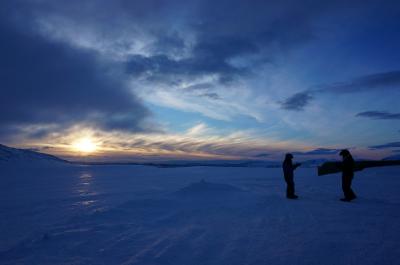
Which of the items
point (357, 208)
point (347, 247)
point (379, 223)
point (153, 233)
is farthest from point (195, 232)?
point (357, 208)

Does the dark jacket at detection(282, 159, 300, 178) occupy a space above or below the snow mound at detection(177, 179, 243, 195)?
above

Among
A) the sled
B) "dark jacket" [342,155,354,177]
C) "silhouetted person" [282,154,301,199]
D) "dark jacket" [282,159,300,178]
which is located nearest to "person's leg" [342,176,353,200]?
"dark jacket" [342,155,354,177]

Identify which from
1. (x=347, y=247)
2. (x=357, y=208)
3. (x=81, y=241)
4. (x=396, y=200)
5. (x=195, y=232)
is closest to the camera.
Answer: (x=347, y=247)

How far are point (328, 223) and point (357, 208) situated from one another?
268 centimetres

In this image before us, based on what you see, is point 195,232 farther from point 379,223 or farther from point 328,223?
point 379,223

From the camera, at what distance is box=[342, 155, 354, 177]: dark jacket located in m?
11.3

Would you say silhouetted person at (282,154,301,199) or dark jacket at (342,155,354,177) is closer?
dark jacket at (342,155,354,177)

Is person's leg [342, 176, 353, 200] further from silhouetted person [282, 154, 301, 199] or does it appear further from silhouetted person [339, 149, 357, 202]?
silhouetted person [282, 154, 301, 199]

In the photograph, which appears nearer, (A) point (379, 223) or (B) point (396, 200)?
(A) point (379, 223)

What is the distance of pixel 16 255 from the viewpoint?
18.7 ft

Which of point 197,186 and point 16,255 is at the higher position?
point 197,186

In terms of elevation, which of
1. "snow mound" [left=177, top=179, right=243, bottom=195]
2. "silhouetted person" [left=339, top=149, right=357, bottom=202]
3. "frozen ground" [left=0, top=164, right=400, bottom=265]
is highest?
"silhouetted person" [left=339, top=149, right=357, bottom=202]

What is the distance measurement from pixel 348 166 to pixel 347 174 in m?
0.34

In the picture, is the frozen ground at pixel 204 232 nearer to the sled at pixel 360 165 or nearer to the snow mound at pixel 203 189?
the snow mound at pixel 203 189
